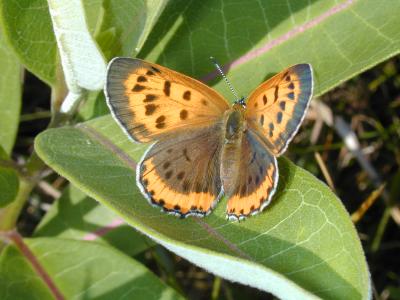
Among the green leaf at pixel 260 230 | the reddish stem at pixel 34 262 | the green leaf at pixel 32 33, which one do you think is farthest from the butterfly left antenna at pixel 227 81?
the reddish stem at pixel 34 262

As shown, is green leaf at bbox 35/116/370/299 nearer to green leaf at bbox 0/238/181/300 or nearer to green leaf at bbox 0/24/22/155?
green leaf at bbox 0/238/181/300

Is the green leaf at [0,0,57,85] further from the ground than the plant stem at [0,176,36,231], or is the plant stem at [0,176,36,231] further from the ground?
the green leaf at [0,0,57,85]

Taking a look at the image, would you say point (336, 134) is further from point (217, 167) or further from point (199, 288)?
point (217, 167)

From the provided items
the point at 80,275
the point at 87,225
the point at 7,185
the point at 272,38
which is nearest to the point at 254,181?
the point at 272,38

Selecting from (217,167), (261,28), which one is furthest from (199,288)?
(261,28)

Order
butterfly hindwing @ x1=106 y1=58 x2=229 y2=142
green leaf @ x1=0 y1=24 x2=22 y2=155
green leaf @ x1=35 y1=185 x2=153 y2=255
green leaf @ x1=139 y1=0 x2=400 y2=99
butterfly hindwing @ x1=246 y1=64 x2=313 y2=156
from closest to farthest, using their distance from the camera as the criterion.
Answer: butterfly hindwing @ x1=246 y1=64 x2=313 y2=156, butterfly hindwing @ x1=106 y1=58 x2=229 y2=142, green leaf @ x1=139 y1=0 x2=400 y2=99, green leaf @ x1=0 y1=24 x2=22 y2=155, green leaf @ x1=35 y1=185 x2=153 y2=255

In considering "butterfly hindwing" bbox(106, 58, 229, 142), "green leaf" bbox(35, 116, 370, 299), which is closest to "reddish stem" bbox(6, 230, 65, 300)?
"green leaf" bbox(35, 116, 370, 299)
